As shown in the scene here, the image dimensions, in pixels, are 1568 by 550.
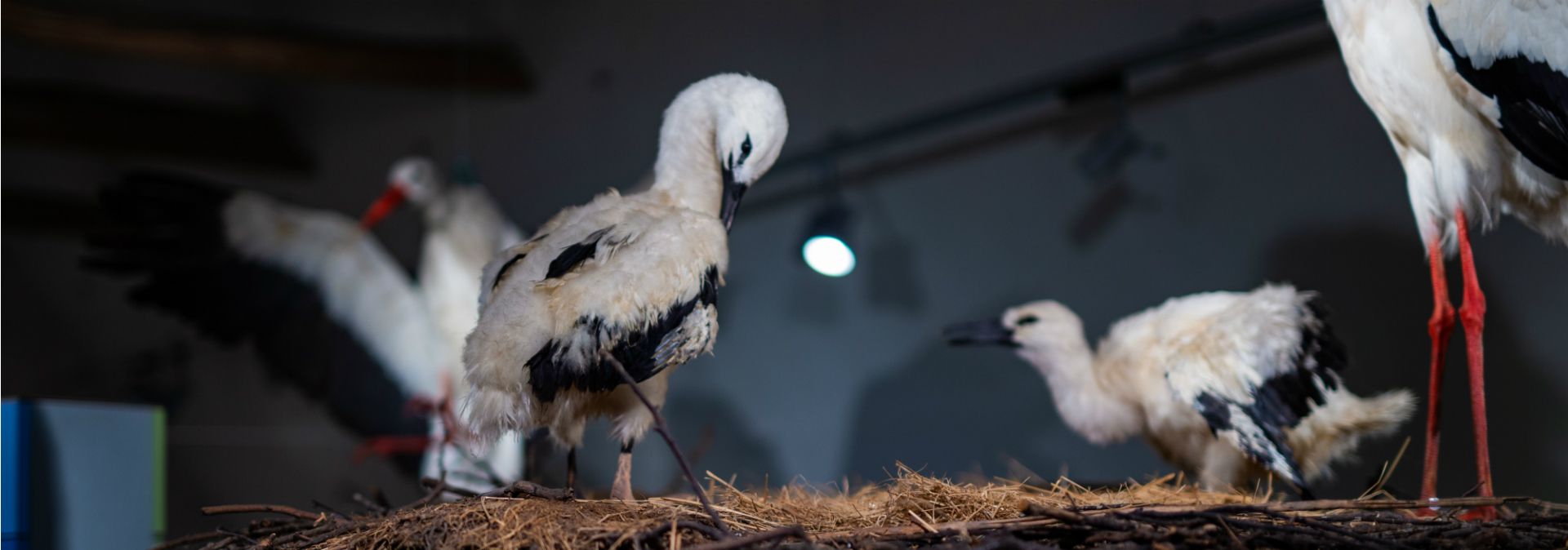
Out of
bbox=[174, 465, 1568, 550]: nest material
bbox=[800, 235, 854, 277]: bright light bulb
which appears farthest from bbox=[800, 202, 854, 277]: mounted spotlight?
bbox=[174, 465, 1568, 550]: nest material

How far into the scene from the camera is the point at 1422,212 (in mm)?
1430

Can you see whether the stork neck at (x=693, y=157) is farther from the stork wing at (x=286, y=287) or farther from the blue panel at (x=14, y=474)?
the stork wing at (x=286, y=287)

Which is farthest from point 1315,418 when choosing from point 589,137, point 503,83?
point 503,83

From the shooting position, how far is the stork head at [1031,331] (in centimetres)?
179

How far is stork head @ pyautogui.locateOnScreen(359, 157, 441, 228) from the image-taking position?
2.71m

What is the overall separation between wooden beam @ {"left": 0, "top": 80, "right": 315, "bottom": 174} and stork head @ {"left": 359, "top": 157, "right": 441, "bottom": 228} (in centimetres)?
39

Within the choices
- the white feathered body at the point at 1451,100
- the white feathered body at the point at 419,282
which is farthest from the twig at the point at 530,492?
the white feathered body at the point at 419,282

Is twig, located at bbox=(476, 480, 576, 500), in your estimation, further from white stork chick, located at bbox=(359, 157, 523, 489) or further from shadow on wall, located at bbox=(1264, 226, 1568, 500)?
white stork chick, located at bbox=(359, 157, 523, 489)

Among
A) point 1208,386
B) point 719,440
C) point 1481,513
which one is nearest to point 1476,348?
point 1481,513

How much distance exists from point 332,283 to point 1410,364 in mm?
2143

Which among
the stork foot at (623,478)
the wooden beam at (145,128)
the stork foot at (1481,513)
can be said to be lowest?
the stork foot at (1481,513)

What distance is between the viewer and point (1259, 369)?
5.14ft

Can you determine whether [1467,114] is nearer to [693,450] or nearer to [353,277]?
[693,450]

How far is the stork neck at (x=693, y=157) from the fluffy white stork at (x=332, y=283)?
94 centimetres
